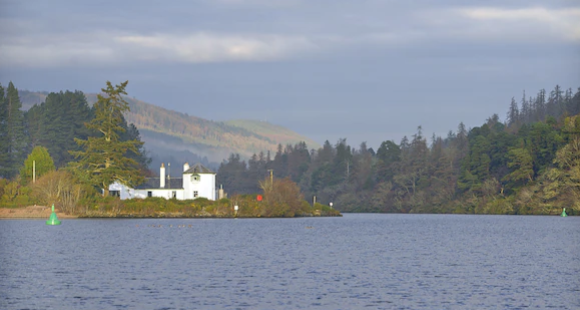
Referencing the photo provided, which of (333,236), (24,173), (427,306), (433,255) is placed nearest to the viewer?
(427,306)

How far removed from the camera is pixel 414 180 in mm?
186750

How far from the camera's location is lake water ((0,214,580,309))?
31125 mm

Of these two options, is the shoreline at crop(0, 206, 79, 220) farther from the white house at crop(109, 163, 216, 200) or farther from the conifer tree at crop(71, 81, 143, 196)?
the white house at crop(109, 163, 216, 200)

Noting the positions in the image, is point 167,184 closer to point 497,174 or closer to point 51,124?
point 51,124

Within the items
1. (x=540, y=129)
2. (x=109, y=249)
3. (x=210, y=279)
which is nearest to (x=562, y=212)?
(x=540, y=129)

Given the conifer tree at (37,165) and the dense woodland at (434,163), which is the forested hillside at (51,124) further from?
the conifer tree at (37,165)

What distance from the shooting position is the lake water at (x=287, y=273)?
3112cm

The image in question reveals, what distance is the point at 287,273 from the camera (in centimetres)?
4072

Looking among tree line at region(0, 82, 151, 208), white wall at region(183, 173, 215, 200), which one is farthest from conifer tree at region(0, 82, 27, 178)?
→ white wall at region(183, 173, 215, 200)

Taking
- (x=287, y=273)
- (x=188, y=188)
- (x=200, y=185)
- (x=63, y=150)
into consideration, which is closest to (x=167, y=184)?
(x=188, y=188)

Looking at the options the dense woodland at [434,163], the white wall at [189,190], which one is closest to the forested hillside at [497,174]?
the dense woodland at [434,163]

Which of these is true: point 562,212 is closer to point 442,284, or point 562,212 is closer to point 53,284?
point 442,284

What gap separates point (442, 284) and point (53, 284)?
59.7 ft

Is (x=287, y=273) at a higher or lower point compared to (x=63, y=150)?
lower
